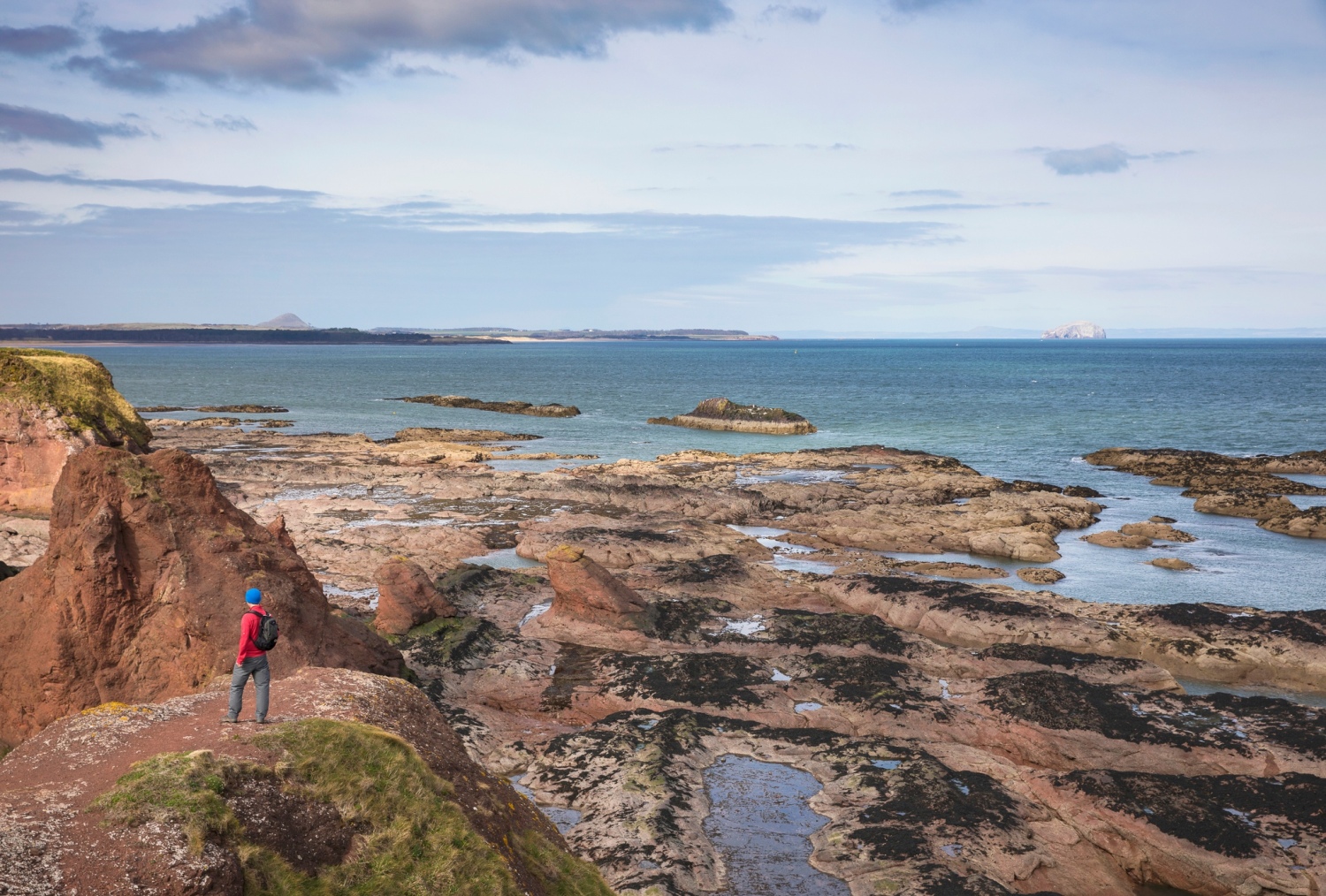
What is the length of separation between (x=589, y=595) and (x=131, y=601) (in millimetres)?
14173

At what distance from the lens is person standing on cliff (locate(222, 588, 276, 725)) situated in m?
14.2

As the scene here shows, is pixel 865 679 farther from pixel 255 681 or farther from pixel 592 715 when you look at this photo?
pixel 255 681

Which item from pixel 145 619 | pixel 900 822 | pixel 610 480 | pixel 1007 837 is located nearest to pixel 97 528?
pixel 145 619

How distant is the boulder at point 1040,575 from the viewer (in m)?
41.2

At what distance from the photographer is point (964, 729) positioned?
2420 centimetres

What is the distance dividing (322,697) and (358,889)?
4083 millimetres

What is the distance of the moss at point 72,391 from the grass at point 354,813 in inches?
1393

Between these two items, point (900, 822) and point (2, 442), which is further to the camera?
point (2, 442)

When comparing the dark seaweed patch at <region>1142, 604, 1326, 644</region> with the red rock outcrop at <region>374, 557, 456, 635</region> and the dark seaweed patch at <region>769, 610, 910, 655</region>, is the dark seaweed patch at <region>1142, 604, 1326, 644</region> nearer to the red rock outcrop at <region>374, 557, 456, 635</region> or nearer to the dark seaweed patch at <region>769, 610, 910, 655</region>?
the dark seaweed patch at <region>769, 610, 910, 655</region>

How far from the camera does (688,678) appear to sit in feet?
87.8

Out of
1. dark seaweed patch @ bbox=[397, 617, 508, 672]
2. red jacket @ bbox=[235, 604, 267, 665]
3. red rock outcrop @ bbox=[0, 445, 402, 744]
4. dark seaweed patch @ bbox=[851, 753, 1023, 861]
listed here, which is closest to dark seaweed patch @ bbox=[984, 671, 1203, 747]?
dark seaweed patch @ bbox=[851, 753, 1023, 861]

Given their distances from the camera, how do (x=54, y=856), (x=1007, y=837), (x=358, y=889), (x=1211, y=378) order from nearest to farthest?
(x=54, y=856)
(x=358, y=889)
(x=1007, y=837)
(x=1211, y=378)

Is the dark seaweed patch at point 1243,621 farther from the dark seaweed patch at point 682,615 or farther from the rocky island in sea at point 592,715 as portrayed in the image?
the dark seaweed patch at point 682,615

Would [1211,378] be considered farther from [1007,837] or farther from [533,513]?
[1007,837]
